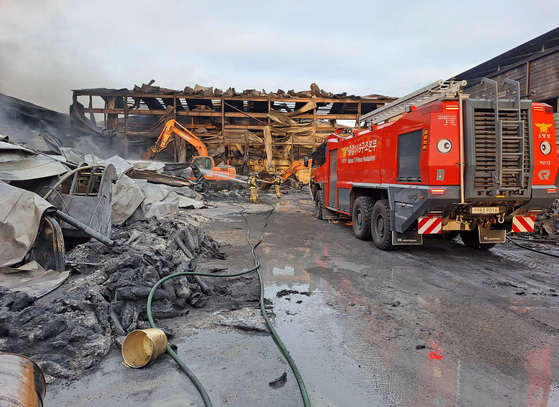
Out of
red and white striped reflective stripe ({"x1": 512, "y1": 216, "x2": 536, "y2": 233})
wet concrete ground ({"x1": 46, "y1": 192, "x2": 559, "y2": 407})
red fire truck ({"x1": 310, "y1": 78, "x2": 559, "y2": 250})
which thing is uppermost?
red fire truck ({"x1": 310, "y1": 78, "x2": 559, "y2": 250})

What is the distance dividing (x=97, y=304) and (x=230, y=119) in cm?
2503

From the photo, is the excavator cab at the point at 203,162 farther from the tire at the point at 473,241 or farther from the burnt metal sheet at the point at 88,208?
the tire at the point at 473,241

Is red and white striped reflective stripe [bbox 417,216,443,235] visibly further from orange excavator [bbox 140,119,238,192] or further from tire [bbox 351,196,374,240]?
orange excavator [bbox 140,119,238,192]

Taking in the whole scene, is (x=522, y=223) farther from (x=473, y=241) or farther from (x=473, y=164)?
(x=473, y=164)

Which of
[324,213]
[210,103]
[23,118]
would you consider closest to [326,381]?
[324,213]

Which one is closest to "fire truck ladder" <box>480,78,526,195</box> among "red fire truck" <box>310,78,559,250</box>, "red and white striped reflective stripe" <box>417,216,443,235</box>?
"red fire truck" <box>310,78,559,250</box>

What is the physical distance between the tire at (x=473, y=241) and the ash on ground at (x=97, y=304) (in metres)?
4.62

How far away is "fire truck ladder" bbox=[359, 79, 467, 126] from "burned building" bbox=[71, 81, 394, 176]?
672 inches

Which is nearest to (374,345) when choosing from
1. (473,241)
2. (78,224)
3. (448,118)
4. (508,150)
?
(448,118)

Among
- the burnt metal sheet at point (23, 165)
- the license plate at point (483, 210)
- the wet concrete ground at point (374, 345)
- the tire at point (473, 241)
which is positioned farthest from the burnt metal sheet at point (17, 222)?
the tire at point (473, 241)

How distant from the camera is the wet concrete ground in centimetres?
254

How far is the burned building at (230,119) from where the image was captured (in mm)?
25188

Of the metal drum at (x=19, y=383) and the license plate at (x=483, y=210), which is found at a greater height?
the license plate at (x=483, y=210)

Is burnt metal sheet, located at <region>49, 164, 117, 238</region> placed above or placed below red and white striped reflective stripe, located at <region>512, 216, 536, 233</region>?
above
